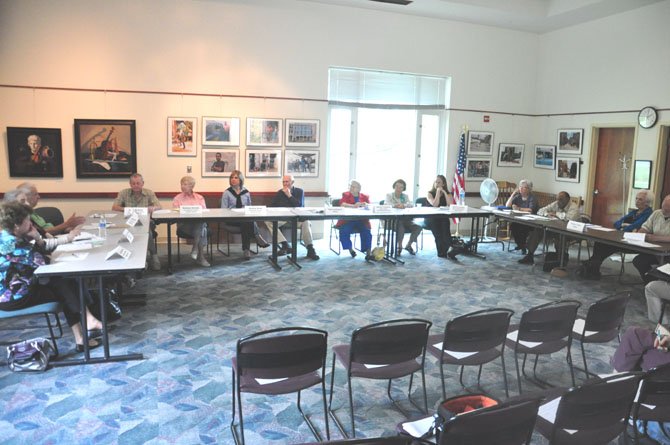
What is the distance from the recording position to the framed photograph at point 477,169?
10.5m

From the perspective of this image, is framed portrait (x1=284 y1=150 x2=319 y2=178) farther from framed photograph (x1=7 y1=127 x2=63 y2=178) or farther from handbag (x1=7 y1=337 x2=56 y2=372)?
handbag (x1=7 y1=337 x2=56 y2=372)

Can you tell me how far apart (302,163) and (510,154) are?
4.56 m

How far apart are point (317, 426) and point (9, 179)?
682 cm

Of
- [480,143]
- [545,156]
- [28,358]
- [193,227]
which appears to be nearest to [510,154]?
[545,156]

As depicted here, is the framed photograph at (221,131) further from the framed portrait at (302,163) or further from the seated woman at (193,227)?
the seated woman at (193,227)

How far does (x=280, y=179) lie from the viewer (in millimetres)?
9188

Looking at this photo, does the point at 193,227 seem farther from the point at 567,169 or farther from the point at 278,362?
the point at 567,169

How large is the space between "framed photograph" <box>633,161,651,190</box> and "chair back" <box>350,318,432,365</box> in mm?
7128

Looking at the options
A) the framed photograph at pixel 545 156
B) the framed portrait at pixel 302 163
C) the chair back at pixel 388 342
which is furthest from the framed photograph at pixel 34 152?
the framed photograph at pixel 545 156

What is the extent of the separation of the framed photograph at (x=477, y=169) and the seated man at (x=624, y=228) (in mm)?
3380

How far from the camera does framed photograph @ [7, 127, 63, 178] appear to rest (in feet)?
25.4

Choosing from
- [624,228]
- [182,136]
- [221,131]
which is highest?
[221,131]

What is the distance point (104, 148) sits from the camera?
26.7ft

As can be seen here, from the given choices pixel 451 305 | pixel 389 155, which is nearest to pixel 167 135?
pixel 389 155
